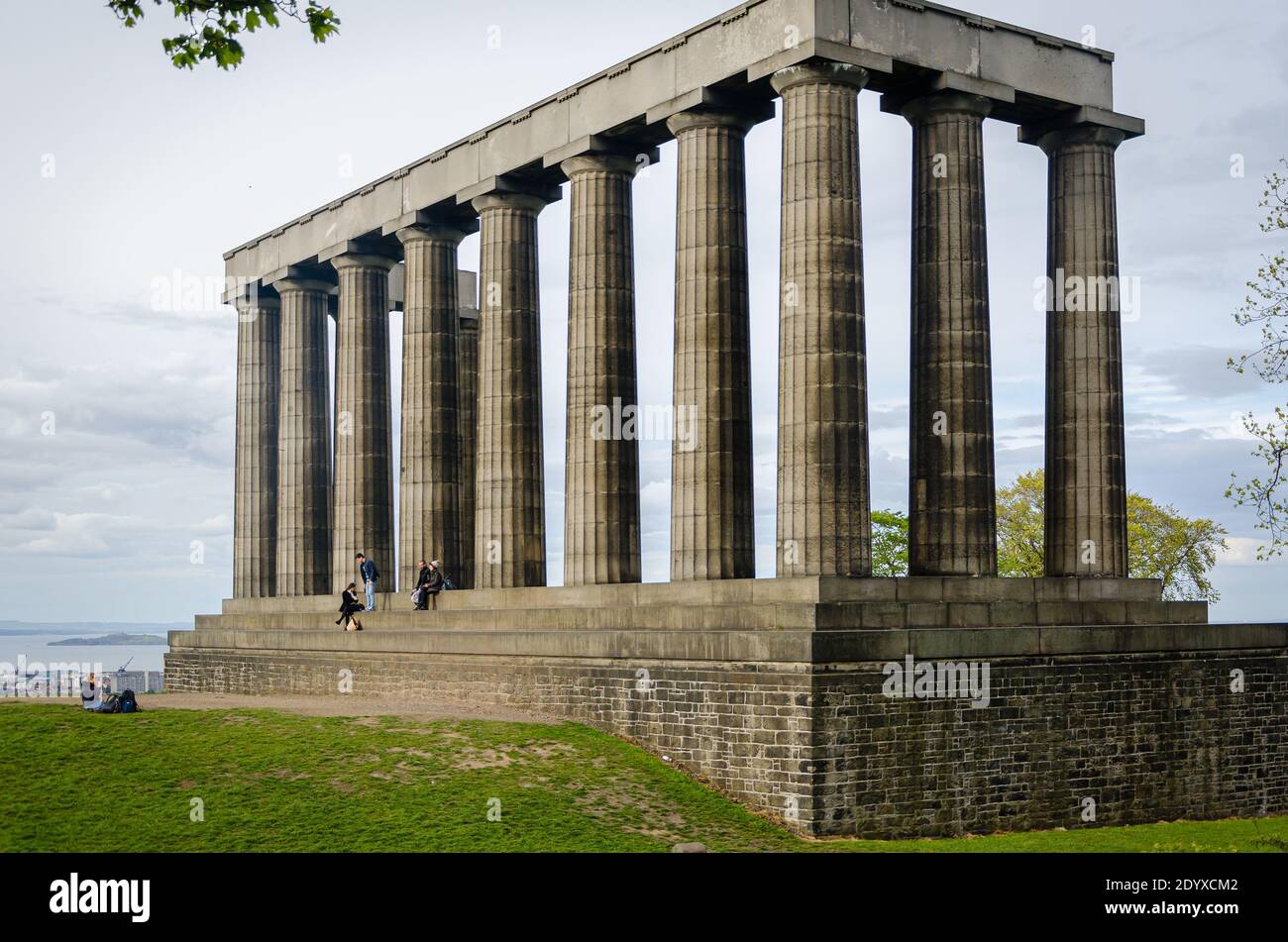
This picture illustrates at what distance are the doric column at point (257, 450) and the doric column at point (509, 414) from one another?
20858 millimetres

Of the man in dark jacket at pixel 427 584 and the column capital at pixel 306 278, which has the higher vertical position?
the column capital at pixel 306 278

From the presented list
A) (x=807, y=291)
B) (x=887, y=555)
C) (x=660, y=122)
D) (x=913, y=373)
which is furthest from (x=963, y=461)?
(x=887, y=555)

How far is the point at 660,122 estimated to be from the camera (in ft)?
165

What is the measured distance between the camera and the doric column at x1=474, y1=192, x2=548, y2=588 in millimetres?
56312

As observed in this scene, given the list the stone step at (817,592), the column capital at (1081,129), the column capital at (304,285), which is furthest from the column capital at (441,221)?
the column capital at (1081,129)

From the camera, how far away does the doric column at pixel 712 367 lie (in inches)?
1844

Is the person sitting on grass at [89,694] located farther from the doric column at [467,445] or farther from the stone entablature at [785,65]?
the stone entablature at [785,65]

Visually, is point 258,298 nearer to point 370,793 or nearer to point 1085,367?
point 1085,367

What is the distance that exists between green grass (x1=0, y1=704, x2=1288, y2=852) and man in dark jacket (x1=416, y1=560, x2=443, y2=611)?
14552 mm

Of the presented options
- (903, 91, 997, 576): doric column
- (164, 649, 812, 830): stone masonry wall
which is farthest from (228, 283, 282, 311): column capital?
(903, 91, 997, 576): doric column

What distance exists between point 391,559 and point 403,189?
14.5 m

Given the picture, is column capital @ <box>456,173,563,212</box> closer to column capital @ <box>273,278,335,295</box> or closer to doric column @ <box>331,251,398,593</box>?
doric column @ <box>331,251,398,593</box>

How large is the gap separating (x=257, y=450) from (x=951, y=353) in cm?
3873

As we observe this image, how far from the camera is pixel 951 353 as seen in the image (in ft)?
153
